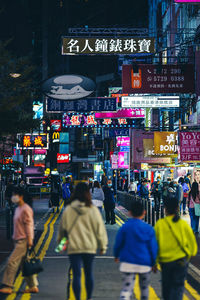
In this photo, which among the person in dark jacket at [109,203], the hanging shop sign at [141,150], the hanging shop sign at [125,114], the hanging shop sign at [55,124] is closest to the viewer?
the person in dark jacket at [109,203]

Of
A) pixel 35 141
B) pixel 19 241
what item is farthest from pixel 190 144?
pixel 35 141

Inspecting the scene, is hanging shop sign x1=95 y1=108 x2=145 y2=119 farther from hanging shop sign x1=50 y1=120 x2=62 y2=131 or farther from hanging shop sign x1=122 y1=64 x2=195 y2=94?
hanging shop sign x1=50 y1=120 x2=62 y2=131

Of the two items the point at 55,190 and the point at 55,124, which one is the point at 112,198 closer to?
the point at 55,190

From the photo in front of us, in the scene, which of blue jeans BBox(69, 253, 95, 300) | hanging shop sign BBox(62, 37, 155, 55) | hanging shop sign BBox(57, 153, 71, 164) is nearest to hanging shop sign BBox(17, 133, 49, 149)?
hanging shop sign BBox(62, 37, 155, 55)

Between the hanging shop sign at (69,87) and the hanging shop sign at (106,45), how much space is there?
144 centimetres

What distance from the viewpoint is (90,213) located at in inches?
320

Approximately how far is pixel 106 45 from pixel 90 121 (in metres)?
17.7

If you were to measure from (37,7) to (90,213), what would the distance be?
162 m

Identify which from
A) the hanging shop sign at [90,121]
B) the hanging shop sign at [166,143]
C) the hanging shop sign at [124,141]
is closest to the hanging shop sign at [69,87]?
the hanging shop sign at [166,143]

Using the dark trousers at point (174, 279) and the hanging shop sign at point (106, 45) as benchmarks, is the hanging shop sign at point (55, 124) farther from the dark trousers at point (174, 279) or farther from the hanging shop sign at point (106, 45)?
the dark trousers at point (174, 279)

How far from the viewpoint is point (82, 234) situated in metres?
7.98

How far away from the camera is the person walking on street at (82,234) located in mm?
7969

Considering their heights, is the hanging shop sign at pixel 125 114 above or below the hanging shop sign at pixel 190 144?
above

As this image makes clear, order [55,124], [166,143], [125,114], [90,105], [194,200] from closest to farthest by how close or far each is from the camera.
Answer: [194,200] → [90,105] → [166,143] → [125,114] → [55,124]
